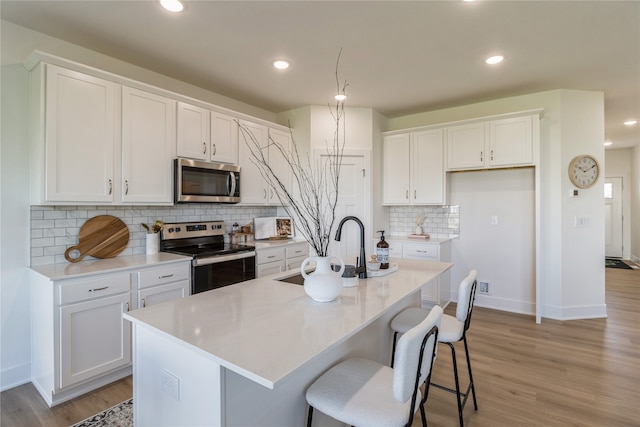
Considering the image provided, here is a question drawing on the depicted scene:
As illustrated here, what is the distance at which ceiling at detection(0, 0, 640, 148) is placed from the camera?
219 cm

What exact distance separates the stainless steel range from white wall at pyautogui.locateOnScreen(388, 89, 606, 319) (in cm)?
338

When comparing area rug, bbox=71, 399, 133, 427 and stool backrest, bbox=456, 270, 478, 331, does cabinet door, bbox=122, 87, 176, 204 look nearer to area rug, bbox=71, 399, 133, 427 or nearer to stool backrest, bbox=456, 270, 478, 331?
area rug, bbox=71, 399, 133, 427

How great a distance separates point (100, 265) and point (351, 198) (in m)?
2.82

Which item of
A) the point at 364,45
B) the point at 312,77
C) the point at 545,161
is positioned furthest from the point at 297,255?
the point at 545,161

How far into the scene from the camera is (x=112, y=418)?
201 centimetres

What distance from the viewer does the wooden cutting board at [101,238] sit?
102 inches

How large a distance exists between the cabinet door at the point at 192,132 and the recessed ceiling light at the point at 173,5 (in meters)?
0.98

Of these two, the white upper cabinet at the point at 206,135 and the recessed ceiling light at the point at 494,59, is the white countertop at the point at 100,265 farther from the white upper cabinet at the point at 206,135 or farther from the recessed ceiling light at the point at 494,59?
the recessed ceiling light at the point at 494,59

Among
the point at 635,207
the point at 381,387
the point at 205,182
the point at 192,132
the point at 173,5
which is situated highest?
the point at 173,5

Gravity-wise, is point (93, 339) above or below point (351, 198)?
below

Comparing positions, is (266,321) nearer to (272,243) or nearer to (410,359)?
(410,359)

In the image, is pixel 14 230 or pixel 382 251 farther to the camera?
pixel 14 230

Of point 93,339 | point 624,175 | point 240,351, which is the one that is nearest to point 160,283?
point 93,339

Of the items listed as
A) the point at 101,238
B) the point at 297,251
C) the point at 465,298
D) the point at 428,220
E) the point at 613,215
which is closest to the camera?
the point at 465,298
